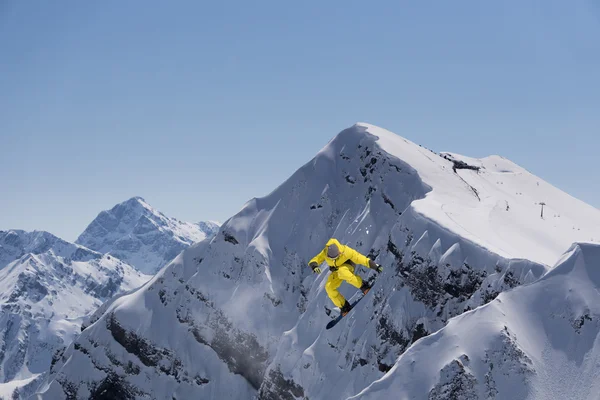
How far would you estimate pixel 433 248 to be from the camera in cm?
5462

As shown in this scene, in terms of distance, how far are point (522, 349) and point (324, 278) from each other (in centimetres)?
4462

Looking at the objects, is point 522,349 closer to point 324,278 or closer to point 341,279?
point 341,279

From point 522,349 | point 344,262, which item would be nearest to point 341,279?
point 344,262

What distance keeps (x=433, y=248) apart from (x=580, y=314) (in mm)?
20969

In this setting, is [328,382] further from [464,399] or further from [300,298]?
[464,399]

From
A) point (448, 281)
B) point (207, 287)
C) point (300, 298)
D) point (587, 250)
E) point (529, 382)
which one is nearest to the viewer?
point (529, 382)

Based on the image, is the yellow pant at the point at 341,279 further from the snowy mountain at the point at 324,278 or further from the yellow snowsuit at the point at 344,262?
the snowy mountain at the point at 324,278

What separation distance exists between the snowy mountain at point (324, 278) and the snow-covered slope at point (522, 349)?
10.6 meters

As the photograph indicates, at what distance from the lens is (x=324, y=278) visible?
77.6 metres

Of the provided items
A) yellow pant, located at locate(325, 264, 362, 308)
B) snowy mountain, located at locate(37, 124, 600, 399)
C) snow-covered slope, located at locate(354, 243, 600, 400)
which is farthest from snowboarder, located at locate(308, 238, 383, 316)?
snowy mountain, located at locate(37, 124, 600, 399)

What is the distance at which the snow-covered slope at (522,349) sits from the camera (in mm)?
32906

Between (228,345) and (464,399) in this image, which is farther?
(228,345)

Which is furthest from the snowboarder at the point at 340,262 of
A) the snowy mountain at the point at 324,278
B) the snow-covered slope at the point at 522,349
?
the snowy mountain at the point at 324,278

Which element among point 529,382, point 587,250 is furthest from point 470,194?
point 529,382
